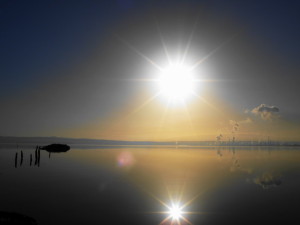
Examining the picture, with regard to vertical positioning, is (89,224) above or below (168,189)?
below

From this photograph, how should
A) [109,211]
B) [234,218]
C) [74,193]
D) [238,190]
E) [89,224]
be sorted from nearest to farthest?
[89,224], [234,218], [109,211], [74,193], [238,190]

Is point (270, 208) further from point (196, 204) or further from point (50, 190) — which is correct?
point (50, 190)

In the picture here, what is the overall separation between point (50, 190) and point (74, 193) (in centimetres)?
419

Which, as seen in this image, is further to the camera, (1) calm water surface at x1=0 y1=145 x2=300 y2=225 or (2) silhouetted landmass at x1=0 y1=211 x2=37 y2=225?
(1) calm water surface at x1=0 y1=145 x2=300 y2=225

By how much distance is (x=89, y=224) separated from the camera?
62.1 ft

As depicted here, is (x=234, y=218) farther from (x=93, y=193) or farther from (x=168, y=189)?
(x=93, y=193)

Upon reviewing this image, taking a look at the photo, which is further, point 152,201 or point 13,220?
point 152,201

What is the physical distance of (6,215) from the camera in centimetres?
1655

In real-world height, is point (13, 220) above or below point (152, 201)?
below

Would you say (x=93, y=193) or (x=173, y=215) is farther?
(x=93, y=193)

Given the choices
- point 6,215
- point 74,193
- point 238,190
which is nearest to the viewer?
point 6,215

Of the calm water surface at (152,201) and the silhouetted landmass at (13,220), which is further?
the calm water surface at (152,201)

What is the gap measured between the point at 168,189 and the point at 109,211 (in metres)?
13.0

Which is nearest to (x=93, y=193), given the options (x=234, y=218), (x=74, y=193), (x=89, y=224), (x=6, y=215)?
(x=74, y=193)
